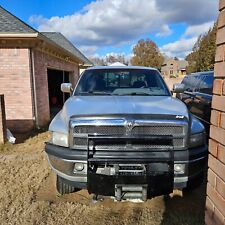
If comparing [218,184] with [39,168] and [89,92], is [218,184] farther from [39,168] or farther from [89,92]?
[39,168]

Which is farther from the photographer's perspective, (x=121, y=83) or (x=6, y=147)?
(x=6, y=147)

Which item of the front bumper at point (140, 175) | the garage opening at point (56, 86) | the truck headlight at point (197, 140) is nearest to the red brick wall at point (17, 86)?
the front bumper at point (140, 175)

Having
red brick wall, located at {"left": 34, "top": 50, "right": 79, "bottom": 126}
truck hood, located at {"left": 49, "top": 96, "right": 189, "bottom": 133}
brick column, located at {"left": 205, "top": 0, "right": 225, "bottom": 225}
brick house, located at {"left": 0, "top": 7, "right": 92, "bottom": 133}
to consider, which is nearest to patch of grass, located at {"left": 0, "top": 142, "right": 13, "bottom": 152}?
brick house, located at {"left": 0, "top": 7, "right": 92, "bottom": 133}

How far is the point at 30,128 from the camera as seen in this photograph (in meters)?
8.57

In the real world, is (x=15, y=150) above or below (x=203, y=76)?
below

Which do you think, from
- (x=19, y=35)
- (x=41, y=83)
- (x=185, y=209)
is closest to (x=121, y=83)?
(x=185, y=209)

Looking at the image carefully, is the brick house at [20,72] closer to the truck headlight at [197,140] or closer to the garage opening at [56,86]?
the truck headlight at [197,140]

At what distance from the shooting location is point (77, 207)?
3.51m

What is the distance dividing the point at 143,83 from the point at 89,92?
1.02 metres

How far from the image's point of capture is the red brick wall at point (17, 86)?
27.0 ft

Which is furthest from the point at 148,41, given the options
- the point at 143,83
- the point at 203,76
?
the point at 143,83

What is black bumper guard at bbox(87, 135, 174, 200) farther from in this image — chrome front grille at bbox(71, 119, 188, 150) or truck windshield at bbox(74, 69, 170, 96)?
truck windshield at bbox(74, 69, 170, 96)

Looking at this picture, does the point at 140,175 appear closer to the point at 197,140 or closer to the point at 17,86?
the point at 197,140

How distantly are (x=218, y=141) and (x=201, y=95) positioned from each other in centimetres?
628
